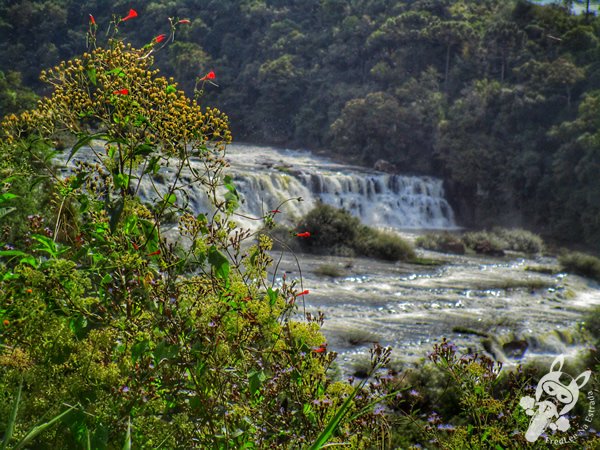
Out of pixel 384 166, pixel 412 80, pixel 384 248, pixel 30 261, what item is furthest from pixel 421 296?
pixel 412 80

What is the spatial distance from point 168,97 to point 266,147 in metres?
38.0


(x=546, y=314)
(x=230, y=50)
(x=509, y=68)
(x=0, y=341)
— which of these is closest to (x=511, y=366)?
(x=546, y=314)

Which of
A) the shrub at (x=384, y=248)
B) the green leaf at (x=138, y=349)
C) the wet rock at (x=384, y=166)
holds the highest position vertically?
the green leaf at (x=138, y=349)

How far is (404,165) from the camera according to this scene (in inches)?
1340

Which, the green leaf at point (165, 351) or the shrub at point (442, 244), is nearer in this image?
the green leaf at point (165, 351)

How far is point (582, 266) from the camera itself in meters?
18.4

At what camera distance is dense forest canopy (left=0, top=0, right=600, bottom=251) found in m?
28.7

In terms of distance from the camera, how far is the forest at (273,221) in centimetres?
241

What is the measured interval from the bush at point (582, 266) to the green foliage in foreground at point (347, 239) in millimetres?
4037

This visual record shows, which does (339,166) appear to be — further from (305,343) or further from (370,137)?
(305,343)

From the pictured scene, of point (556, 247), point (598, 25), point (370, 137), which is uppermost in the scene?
point (598, 25)

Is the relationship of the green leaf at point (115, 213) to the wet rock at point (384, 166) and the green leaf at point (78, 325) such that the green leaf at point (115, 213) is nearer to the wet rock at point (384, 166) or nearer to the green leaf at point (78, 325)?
the green leaf at point (78, 325)

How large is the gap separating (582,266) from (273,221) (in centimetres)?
1735

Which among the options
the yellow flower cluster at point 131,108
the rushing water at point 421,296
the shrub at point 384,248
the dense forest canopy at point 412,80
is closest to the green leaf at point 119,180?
the yellow flower cluster at point 131,108
